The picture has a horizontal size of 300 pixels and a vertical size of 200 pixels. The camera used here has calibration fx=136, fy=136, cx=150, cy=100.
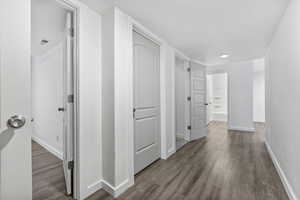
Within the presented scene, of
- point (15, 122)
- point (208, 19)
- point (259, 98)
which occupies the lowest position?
point (15, 122)

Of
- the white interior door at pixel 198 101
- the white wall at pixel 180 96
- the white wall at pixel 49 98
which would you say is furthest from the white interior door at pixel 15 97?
the white interior door at pixel 198 101

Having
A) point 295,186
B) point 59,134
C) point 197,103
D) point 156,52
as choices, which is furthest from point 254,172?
point 59,134

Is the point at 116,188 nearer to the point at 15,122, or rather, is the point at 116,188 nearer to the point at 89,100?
the point at 89,100

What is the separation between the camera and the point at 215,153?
2826mm

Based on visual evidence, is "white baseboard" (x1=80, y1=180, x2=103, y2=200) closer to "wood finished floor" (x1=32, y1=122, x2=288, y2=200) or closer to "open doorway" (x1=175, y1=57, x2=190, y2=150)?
"wood finished floor" (x1=32, y1=122, x2=288, y2=200)

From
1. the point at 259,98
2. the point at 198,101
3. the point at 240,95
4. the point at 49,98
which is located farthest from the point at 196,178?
the point at 259,98

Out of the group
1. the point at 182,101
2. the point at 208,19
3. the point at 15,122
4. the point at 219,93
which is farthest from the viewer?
the point at 219,93

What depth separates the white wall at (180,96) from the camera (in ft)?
12.2

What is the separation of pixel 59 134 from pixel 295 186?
351 cm

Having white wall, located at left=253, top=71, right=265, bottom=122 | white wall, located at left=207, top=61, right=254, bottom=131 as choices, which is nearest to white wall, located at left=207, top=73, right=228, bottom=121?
white wall, located at left=253, top=71, right=265, bottom=122

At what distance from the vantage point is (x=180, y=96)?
151 inches

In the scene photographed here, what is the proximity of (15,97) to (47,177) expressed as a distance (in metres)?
1.62

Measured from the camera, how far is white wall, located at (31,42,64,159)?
2.65 metres

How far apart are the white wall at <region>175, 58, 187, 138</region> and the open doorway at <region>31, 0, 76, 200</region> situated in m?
2.75
